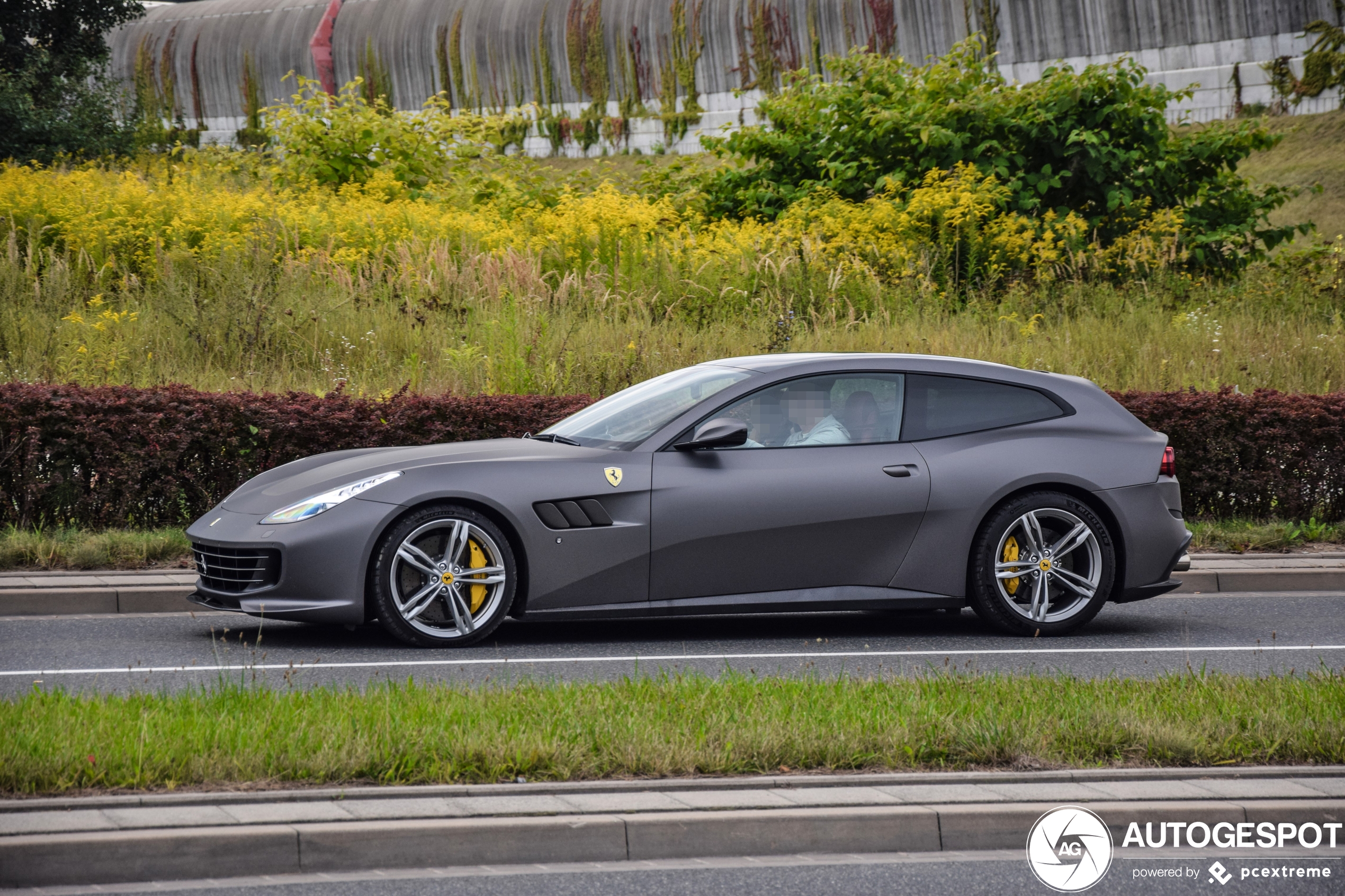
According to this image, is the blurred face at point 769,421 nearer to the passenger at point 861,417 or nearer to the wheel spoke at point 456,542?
the passenger at point 861,417

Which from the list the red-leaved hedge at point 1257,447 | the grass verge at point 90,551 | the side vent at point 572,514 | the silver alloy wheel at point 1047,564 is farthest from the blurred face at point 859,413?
the grass verge at point 90,551

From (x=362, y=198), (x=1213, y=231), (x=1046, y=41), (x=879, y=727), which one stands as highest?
(x=1046, y=41)

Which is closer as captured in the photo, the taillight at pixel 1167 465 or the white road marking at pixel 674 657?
the white road marking at pixel 674 657

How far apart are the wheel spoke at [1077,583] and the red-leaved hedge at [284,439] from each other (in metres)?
3.74

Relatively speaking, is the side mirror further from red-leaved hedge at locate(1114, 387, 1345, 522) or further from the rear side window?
red-leaved hedge at locate(1114, 387, 1345, 522)

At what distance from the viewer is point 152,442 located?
9.95 m

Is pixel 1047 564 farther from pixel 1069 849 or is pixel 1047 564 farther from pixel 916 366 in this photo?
pixel 1069 849

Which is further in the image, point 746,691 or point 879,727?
point 746,691

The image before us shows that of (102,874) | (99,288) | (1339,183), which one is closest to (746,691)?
(102,874)

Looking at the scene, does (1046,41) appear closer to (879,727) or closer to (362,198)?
(362,198)

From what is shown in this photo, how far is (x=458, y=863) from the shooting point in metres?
4.17

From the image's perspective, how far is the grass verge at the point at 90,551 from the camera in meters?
9.33

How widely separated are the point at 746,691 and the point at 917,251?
12.6 metres

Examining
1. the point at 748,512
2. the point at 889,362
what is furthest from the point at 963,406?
the point at 748,512
